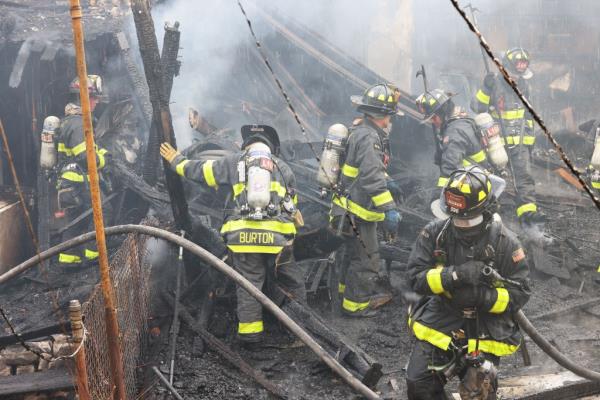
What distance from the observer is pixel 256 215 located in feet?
19.8

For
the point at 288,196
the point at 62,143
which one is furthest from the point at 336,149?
the point at 62,143

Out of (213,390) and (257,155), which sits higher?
(257,155)

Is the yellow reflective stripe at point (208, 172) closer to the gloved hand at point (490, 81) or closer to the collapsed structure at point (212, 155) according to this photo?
the collapsed structure at point (212, 155)

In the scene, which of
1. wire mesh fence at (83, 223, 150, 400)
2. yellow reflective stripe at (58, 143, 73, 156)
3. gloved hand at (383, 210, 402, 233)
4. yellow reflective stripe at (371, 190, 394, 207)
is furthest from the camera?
yellow reflective stripe at (58, 143, 73, 156)

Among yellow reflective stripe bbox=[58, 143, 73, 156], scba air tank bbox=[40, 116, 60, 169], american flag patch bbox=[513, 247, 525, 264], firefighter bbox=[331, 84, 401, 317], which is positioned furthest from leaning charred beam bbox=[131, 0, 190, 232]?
american flag patch bbox=[513, 247, 525, 264]

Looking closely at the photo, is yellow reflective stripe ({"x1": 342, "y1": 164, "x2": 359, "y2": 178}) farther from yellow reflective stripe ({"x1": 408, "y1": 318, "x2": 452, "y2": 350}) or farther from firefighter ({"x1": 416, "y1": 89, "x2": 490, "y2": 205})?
yellow reflective stripe ({"x1": 408, "y1": 318, "x2": 452, "y2": 350})

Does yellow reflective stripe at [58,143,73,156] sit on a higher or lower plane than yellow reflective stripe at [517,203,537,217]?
higher

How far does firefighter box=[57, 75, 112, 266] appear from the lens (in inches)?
317

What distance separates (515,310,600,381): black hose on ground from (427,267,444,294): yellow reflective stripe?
2.28ft

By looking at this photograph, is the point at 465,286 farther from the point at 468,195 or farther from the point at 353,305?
the point at 353,305

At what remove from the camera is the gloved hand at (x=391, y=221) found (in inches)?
283

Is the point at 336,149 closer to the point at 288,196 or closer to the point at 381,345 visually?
the point at 288,196

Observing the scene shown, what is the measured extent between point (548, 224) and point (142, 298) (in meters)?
6.16

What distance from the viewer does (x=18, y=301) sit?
25.7 ft
